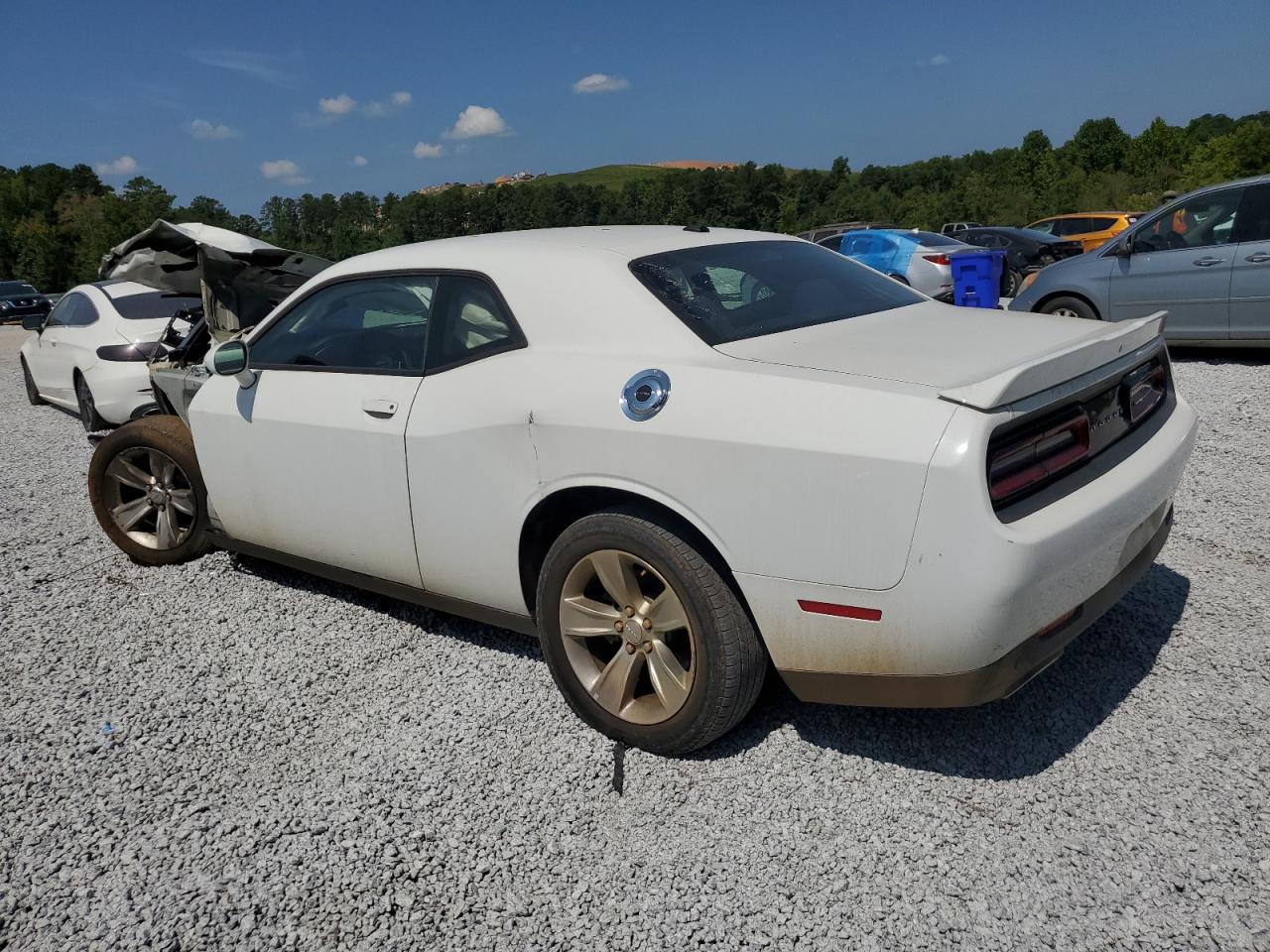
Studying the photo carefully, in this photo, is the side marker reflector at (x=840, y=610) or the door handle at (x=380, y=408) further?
the door handle at (x=380, y=408)

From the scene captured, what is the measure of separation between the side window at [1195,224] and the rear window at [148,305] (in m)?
8.61

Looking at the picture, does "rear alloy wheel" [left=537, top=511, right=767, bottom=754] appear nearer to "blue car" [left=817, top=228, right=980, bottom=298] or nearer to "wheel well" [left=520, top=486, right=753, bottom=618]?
"wheel well" [left=520, top=486, right=753, bottom=618]

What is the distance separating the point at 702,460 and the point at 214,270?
4315 millimetres

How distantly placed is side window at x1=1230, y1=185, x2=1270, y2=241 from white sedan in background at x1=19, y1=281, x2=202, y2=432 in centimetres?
879

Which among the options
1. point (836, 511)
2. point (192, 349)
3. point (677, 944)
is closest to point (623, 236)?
point (836, 511)

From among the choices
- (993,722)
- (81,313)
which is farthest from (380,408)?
(81,313)

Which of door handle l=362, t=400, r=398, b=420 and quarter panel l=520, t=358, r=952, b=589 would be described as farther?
door handle l=362, t=400, r=398, b=420

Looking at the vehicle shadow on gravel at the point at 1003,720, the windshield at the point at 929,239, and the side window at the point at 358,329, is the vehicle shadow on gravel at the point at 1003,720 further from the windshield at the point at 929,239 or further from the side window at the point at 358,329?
the windshield at the point at 929,239

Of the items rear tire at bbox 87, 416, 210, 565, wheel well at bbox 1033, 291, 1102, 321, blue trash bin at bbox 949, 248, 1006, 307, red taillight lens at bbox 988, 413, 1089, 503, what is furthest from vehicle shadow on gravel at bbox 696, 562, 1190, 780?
blue trash bin at bbox 949, 248, 1006, 307

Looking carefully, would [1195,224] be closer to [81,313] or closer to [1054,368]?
[1054,368]

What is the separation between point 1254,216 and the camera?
7801 millimetres

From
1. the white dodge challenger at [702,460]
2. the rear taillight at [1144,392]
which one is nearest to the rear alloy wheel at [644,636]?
the white dodge challenger at [702,460]

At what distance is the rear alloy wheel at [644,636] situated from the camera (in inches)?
104

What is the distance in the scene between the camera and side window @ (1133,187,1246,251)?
26.2ft
